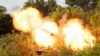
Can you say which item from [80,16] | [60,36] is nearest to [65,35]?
[60,36]

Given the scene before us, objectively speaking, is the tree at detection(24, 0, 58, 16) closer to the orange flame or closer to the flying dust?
the flying dust

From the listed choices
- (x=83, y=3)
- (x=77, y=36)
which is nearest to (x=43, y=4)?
(x=83, y=3)

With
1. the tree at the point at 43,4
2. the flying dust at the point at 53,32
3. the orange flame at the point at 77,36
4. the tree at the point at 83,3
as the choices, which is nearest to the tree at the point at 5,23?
the flying dust at the point at 53,32

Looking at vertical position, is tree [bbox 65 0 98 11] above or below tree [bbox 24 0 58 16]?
below

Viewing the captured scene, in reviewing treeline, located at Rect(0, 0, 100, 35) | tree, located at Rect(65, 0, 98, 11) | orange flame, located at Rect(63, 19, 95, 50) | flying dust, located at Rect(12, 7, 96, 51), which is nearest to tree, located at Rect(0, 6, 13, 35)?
treeline, located at Rect(0, 0, 100, 35)

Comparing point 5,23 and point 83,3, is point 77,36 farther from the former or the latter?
point 83,3

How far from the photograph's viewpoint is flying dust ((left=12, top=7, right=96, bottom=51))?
1014 centimetres

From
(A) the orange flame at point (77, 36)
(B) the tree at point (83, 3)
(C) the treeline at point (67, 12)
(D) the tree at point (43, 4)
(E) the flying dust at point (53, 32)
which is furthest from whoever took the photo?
(B) the tree at point (83, 3)

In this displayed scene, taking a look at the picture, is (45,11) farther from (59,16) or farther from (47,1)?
(59,16)

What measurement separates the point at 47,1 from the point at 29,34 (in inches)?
400

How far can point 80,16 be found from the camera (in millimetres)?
11914

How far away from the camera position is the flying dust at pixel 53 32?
33.3 ft

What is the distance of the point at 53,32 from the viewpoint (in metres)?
11.8

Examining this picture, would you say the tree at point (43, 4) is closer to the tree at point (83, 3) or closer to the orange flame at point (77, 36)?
the tree at point (83, 3)
